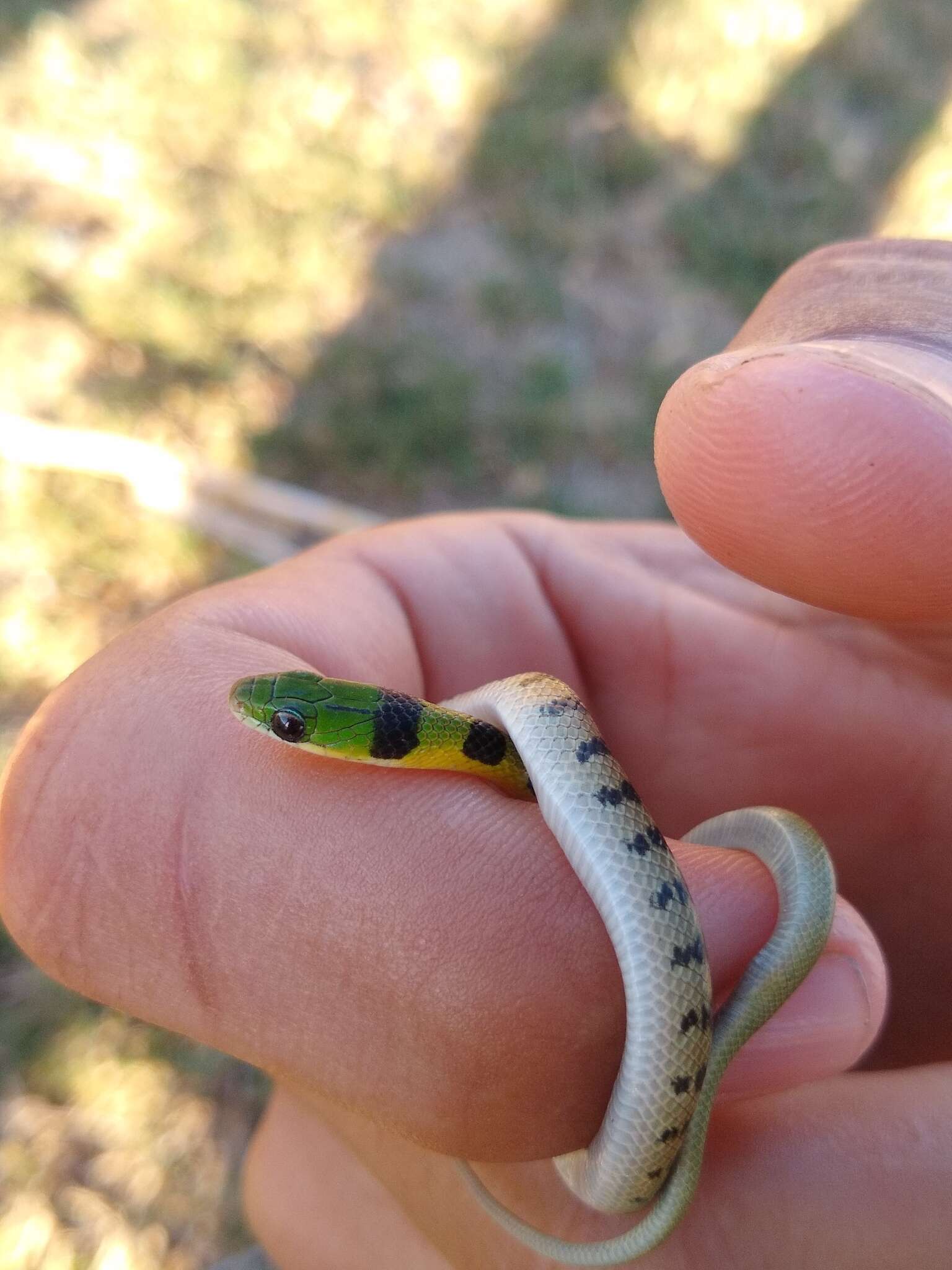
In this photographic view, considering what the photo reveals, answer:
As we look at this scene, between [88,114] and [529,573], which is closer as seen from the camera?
[529,573]

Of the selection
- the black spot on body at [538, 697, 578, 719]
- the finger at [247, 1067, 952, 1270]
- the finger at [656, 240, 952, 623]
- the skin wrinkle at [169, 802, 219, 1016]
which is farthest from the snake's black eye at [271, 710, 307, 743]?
the finger at [247, 1067, 952, 1270]

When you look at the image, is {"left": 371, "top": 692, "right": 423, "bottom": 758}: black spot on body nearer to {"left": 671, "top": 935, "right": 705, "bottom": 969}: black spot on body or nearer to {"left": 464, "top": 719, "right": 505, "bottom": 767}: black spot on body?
{"left": 464, "top": 719, "right": 505, "bottom": 767}: black spot on body

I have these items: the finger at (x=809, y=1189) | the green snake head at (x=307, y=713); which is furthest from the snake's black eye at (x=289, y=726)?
the finger at (x=809, y=1189)

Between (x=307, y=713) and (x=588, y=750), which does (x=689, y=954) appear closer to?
(x=588, y=750)

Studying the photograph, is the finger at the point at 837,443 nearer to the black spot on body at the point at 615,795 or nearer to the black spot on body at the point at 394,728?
the black spot on body at the point at 615,795

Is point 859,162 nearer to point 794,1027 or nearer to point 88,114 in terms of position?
point 88,114

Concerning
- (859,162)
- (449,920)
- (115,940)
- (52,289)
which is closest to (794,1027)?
(449,920)
